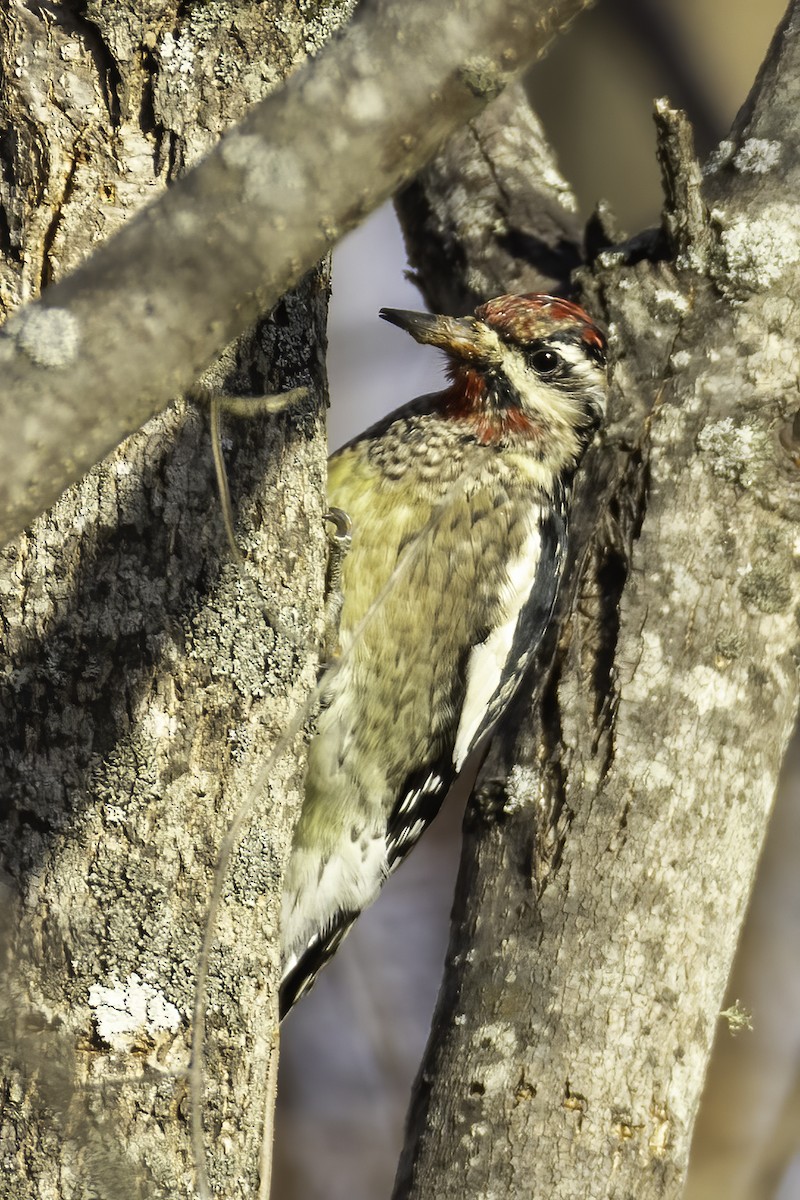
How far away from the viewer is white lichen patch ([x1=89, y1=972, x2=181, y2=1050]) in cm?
173

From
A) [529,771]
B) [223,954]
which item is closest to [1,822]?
[223,954]

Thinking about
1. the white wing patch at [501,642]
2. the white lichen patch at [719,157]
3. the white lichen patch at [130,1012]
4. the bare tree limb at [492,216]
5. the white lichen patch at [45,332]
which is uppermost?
the bare tree limb at [492,216]

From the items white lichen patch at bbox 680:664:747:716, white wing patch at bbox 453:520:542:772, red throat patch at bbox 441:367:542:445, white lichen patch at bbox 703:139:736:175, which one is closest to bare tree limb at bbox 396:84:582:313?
red throat patch at bbox 441:367:542:445

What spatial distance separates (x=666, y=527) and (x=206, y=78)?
3.88 feet

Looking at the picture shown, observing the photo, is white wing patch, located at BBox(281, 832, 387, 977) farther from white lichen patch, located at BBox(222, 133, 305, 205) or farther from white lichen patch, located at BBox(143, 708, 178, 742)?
white lichen patch, located at BBox(222, 133, 305, 205)

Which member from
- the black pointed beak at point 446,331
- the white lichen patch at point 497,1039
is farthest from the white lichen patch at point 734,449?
the white lichen patch at point 497,1039

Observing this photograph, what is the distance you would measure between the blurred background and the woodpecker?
1.95 meters

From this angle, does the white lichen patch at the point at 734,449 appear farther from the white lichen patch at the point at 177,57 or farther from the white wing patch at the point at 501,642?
the white lichen patch at the point at 177,57

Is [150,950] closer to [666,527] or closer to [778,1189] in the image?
[666,527]

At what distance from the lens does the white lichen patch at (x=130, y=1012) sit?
1.73m

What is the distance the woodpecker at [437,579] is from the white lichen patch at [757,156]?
0.46m

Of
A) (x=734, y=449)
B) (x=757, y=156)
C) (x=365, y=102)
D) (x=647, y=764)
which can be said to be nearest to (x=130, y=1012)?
(x=647, y=764)

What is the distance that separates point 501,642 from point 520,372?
73 centimetres

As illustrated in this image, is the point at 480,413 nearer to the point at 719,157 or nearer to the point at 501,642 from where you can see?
the point at 501,642
